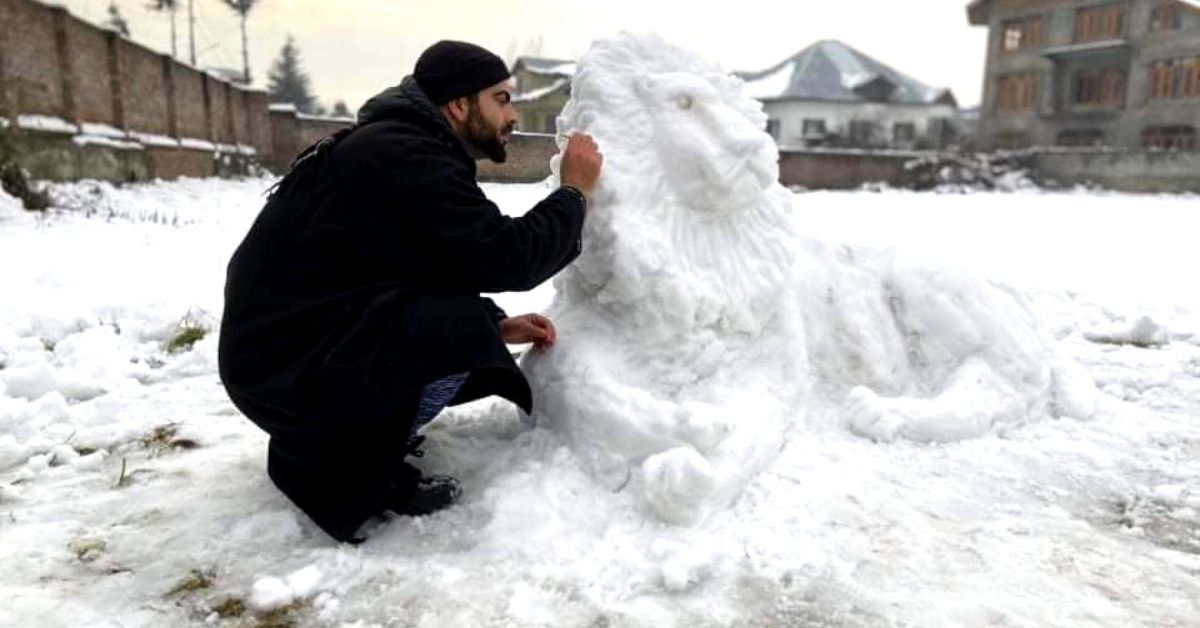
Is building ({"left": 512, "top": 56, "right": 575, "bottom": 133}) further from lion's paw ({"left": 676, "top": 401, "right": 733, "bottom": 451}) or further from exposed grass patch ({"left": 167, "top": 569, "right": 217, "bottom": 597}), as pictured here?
exposed grass patch ({"left": 167, "top": 569, "right": 217, "bottom": 597})

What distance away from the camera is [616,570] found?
2178mm

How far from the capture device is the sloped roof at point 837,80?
39.5 metres

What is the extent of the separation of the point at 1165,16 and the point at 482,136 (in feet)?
118

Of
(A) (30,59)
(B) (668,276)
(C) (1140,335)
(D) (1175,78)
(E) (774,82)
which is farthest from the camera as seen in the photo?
(E) (774,82)

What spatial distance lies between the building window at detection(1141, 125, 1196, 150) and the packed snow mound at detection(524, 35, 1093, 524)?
32137 millimetres

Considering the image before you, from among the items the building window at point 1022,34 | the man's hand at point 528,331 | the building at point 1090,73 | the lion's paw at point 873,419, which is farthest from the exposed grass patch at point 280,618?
the building window at point 1022,34

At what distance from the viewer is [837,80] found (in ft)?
132

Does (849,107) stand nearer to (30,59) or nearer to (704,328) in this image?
(30,59)

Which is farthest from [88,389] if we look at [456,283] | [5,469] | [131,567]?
[456,283]

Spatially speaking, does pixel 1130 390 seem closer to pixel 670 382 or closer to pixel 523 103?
pixel 670 382

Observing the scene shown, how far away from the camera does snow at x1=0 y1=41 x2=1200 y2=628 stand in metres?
2.06

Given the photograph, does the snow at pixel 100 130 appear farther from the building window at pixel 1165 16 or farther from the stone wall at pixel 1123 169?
the building window at pixel 1165 16

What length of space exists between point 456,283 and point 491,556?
2.62 feet

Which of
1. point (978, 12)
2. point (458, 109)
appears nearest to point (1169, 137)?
point (978, 12)
